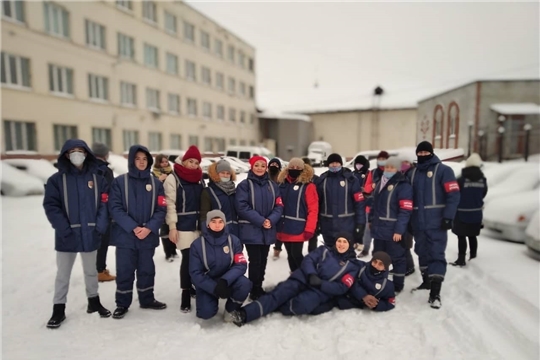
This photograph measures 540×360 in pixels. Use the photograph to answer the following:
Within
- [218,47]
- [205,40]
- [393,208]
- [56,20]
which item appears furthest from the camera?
[218,47]

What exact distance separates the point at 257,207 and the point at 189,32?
2333cm

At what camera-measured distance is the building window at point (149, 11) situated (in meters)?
20.7

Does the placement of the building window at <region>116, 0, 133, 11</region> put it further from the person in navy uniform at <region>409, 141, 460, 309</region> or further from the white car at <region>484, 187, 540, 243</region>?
the white car at <region>484, 187, 540, 243</region>

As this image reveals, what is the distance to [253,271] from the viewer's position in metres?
4.12

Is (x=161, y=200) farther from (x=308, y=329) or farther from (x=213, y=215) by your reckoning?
(x=308, y=329)

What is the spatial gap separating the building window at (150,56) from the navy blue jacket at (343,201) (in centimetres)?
2017

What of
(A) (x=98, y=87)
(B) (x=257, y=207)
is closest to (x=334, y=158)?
(B) (x=257, y=207)

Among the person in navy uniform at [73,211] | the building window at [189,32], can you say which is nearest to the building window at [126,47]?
the building window at [189,32]

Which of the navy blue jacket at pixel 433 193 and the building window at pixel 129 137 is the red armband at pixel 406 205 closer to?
the navy blue jacket at pixel 433 193

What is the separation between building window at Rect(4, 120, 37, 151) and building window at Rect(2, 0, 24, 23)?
4.71 metres

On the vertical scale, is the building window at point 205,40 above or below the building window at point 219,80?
above

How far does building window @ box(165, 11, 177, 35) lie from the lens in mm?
22172

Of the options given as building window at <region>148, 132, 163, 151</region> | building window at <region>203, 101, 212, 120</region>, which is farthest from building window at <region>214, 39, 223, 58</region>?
building window at <region>148, 132, 163, 151</region>

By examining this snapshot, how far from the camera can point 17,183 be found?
32.8ft
